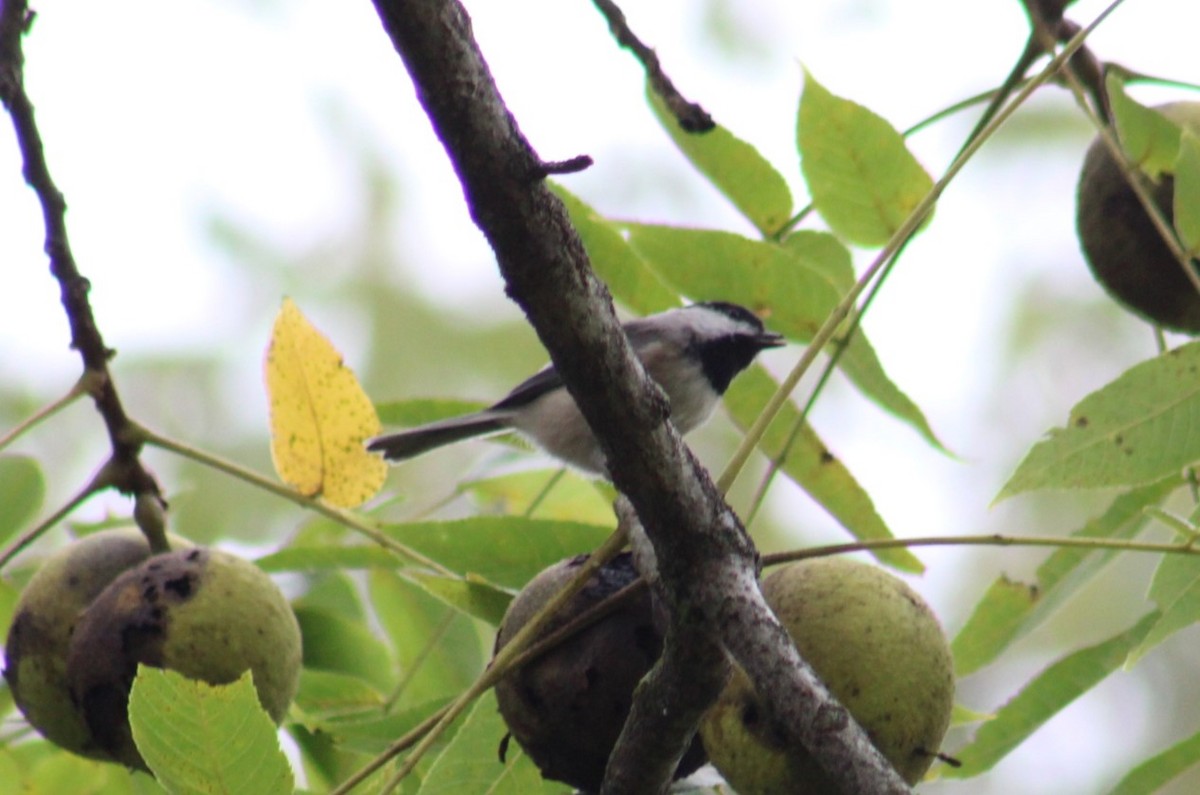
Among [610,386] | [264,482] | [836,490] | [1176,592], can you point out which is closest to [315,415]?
[264,482]

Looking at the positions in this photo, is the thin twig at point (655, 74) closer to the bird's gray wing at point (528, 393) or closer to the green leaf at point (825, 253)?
the green leaf at point (825, 253)

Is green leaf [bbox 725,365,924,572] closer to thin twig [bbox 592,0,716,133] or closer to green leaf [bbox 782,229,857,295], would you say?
green leaf [bbox 782,229,857,295]

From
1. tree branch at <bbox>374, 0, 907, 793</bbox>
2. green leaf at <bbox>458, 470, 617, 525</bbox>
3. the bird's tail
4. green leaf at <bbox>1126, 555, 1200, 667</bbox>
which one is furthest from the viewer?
the bird's tail

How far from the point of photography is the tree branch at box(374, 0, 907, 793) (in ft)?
4.34

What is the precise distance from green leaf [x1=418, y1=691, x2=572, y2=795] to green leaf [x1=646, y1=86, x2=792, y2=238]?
112cm

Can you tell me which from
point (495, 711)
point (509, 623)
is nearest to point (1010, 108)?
point (509, 623)

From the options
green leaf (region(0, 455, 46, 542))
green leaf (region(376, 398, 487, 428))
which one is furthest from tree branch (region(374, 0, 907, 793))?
green leaf (region(0, 455, 46, 542))

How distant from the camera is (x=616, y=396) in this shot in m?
1.49

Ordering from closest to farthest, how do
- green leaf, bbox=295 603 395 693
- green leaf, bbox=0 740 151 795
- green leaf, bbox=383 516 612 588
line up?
green leaf, bbox=383 516 612 588, green leaf, bbox=0 740 151 795, green leaf, bbox=295 603 395 693

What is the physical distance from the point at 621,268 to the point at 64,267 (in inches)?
41.8

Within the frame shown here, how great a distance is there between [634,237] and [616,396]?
1.14 meters

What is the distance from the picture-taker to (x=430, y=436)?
471 cm

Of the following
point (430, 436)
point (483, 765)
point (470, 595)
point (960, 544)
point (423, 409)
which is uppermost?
point (960, 544)

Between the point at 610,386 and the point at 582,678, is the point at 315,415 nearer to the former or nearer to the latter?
the point at 582,678
